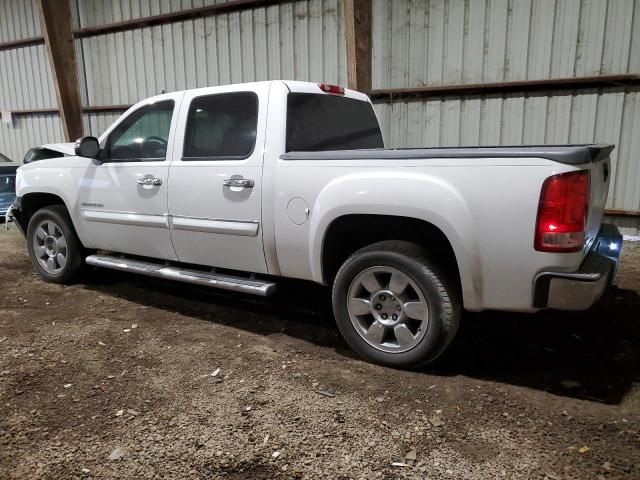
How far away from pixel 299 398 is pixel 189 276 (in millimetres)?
1564

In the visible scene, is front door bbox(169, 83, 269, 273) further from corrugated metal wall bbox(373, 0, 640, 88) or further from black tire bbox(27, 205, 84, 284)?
corrugated metal wall bbox(373, 0, 640, 88)

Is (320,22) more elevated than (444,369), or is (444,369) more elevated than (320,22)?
(320,22)

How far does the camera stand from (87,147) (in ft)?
14.4

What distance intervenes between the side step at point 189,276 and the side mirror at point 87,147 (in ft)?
3.10

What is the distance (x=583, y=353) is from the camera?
343 centimetres

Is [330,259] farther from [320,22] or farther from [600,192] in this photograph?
[320,22]

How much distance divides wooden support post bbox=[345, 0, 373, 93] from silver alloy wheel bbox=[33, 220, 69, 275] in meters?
4.47

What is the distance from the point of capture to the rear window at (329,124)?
3707 mm

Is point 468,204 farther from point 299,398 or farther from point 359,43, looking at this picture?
point 359,43

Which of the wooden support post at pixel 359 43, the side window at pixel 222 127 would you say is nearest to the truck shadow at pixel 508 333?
the side window at pixel 222 127

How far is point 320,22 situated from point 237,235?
19.0ft

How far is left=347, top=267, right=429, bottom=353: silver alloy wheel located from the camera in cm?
311

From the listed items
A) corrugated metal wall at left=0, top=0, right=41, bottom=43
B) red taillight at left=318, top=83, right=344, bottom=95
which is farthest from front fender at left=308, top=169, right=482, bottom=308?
corrugated metal wall at left=0, top=0, right=41, bottom=43

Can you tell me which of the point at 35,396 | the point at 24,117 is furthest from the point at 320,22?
the point at 24,117
